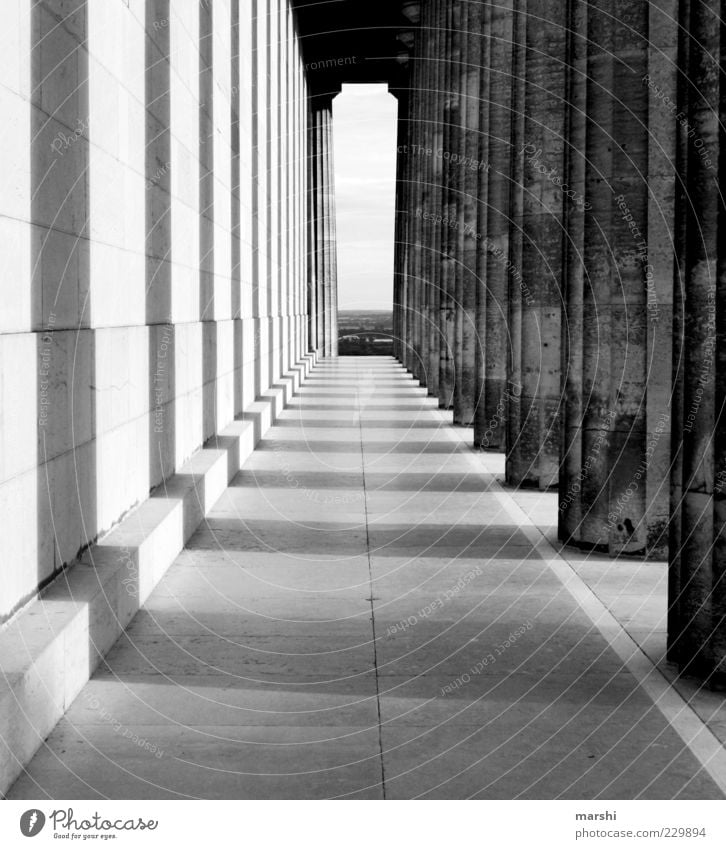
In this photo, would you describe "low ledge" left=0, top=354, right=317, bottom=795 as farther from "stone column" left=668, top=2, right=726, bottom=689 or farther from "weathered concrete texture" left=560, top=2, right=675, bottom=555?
"weathered concrete texture" left=560, top=2, right=675, bottom=555

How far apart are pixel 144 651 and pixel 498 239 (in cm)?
1326

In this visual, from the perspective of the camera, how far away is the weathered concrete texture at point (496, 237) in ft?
63.5

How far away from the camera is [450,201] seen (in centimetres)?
2805

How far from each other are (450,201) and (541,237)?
530 inches

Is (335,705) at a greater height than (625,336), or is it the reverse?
(625,336)

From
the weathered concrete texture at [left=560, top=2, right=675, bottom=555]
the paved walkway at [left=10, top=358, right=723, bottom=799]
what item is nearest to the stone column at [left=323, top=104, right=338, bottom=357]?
the paved walkway at [left=10, top=358, right=723, bottom=799]

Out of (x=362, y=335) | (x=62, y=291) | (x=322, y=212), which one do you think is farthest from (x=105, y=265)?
(x=362, y=335)

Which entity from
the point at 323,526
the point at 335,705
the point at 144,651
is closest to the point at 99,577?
the point at 144,651

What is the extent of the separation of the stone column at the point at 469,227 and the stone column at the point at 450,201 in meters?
0.99

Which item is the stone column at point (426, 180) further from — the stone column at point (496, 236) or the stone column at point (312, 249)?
the stone column at point (312, 249)

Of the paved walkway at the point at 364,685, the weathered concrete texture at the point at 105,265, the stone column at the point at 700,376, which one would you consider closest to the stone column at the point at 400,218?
the weathered concrete texture at the point at 105,265

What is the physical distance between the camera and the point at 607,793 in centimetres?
548

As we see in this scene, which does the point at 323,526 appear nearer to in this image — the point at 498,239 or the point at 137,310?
the point at 137,310
